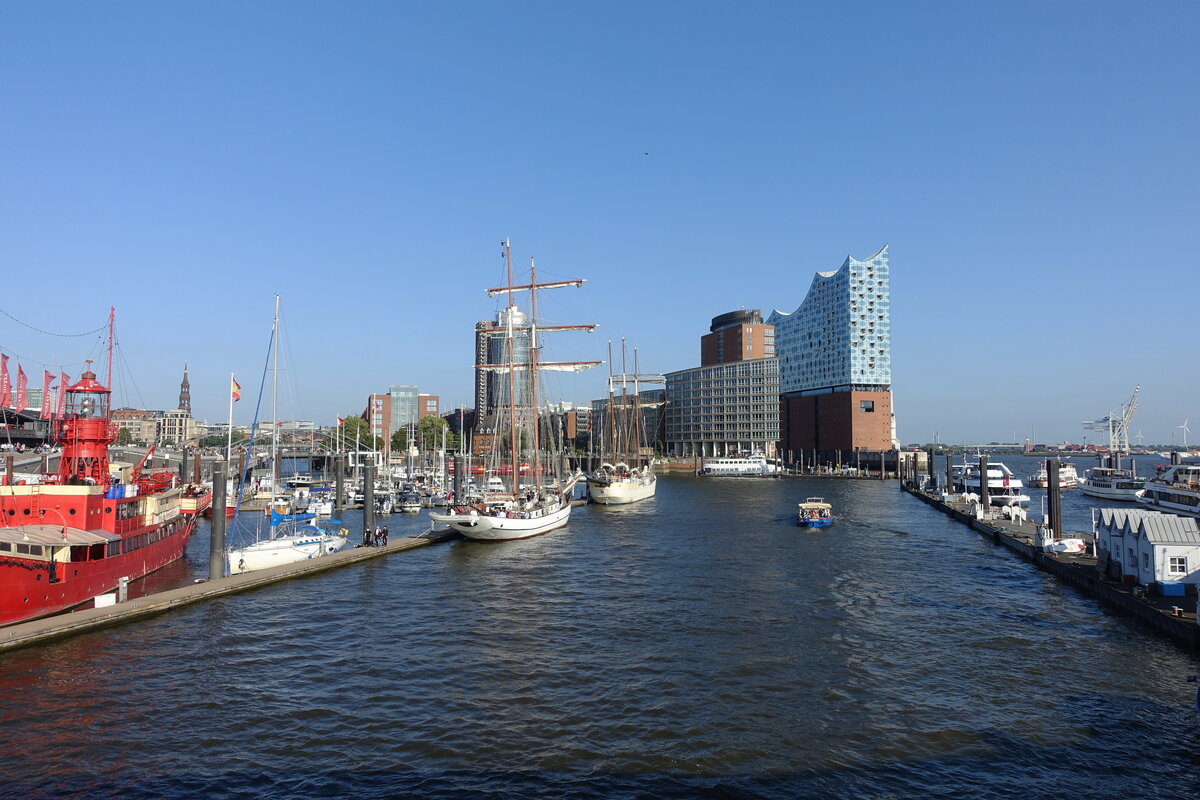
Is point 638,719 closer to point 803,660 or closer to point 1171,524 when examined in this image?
point 803,660

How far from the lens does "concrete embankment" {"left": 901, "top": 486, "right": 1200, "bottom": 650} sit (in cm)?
3003

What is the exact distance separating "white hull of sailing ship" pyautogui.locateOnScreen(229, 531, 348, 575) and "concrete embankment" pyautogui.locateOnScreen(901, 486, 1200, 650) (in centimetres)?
4869

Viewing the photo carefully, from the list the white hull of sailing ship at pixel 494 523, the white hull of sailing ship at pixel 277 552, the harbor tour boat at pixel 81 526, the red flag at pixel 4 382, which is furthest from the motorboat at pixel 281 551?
the red flag at pixel 4 382

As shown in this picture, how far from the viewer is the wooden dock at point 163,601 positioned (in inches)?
1121

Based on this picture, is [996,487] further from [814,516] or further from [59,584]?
[59,584]

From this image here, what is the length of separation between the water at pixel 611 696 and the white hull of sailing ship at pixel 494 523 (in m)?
16.9

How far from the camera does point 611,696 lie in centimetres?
2411

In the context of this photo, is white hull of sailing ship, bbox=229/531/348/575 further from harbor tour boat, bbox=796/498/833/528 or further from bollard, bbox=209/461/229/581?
harbor tour boat, bbox=796/498/833/528

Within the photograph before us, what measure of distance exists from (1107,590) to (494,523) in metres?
43.9

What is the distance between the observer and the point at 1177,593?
34062 millimetres

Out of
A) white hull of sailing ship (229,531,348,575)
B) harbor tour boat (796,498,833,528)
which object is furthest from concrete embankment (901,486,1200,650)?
white hull of sailing ship (229,531,348,575)

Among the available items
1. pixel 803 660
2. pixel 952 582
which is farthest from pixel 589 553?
pixel 803 660

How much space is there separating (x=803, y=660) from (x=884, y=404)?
600 ft

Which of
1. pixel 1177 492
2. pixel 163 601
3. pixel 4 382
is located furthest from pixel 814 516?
pixel 4 382
